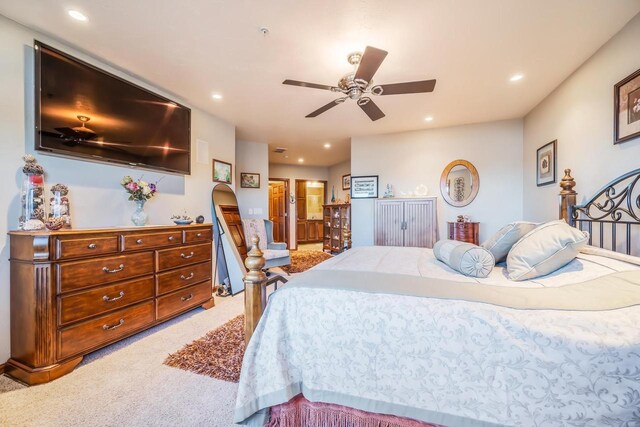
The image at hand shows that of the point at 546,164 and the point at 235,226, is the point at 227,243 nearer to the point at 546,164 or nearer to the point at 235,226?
the point at 235,226

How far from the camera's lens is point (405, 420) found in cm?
106

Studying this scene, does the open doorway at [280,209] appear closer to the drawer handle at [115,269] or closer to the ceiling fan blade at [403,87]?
the drawer handle at [115,269]

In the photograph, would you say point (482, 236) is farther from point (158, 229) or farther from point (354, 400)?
point (158, 229)

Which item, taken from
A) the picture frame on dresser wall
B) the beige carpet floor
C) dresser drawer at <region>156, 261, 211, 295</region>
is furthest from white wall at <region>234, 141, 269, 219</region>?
the picture frame on dresser wall

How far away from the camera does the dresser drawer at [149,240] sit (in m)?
2.11

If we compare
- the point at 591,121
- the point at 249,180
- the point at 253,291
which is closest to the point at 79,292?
the point at 253,291

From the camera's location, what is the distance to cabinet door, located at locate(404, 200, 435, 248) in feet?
13.8

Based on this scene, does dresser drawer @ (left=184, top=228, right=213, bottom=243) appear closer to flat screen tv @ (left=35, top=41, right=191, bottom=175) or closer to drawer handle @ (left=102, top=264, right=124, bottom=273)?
drawer handle @ (left=102, top=264, right=124, bottom=273)

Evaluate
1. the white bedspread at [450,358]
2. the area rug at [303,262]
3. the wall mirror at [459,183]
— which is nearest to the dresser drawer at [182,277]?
the white bedspread at [450,358]

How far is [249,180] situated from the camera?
521cm

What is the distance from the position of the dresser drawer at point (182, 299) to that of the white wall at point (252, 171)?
2.48 meters

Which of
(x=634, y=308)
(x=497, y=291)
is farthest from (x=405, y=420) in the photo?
(x=634, y=308)

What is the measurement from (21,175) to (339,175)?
6.40 meters

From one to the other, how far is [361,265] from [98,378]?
2.00m
